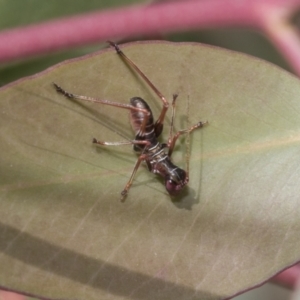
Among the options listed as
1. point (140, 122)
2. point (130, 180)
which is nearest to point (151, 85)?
point (140, 122)

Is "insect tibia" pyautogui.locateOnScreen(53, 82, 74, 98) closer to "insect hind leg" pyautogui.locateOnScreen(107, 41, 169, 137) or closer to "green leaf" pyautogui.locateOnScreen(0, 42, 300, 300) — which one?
"green leaf" pyautogui.locateOnScreen(0, 42, 300, 300)

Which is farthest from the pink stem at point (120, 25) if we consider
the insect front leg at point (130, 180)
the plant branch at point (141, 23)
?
the insect front leg at point (130, 180)

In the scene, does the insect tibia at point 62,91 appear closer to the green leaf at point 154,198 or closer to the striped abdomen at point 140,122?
the green leaf at point 154,198

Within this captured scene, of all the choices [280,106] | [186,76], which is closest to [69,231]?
[186,76]

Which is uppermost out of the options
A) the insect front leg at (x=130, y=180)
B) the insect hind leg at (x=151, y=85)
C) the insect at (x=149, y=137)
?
the insect hind leg at (x=151, y=85)

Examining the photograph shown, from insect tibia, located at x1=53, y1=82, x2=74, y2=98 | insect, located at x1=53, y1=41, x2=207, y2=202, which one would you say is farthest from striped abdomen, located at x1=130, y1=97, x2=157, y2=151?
insect tibia, located at x1=53, y1=82, x2=74, y2=98

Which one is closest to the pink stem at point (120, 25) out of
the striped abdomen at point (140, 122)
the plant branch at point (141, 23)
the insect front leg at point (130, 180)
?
the plant branch at point (141, 23)

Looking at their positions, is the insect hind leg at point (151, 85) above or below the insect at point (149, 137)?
above
